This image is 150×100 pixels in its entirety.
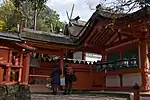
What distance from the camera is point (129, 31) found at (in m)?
13.8

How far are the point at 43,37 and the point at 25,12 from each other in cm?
2309

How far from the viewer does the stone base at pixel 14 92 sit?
33.9 ft

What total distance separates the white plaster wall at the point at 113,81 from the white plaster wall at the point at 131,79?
2.09 ft

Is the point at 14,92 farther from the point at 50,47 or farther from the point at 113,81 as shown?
the point at 113,81

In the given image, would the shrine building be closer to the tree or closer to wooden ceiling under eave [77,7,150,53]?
wooden ceiling under eave [77,7,150,53]

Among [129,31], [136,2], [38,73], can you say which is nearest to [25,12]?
[38,73]

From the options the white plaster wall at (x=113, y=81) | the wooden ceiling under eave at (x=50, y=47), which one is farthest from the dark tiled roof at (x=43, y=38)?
the white plaster wall at (x=113, y=81)

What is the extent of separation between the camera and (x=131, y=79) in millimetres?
14281

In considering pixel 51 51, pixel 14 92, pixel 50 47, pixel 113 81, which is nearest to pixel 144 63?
pixel 113 81

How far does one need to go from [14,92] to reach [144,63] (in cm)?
732

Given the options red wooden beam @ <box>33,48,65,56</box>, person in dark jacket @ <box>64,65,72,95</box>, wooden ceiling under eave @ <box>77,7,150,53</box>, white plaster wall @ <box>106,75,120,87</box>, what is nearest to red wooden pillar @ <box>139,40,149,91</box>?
wooden ceiling under eave @ <box>77,7,150,53</box>

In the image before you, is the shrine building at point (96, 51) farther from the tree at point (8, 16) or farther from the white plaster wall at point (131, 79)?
the tree at point (8, 16)

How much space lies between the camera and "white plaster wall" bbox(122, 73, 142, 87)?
537 inches

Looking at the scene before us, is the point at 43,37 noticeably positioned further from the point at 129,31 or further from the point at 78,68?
the point at 129,31
